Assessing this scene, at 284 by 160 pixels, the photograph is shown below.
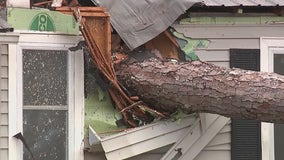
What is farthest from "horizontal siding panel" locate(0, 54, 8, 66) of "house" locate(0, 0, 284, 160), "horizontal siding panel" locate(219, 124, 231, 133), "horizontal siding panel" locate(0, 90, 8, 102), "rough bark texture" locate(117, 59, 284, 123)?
"horizontal siding panel" locate(219, 124, 231, 133)

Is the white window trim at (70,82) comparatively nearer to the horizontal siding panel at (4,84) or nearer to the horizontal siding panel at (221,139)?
the horizontal siding panel at (4,84)

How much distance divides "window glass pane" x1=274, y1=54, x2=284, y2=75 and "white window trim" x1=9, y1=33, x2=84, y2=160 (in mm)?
1974

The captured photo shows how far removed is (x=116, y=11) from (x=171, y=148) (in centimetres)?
138

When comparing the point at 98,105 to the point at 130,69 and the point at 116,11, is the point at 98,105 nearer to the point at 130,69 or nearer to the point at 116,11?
the point at 130,69

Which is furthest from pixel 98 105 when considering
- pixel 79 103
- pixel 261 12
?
pixel 261 12

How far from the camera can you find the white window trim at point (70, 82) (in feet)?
19.8

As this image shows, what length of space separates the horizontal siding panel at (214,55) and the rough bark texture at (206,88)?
615mm

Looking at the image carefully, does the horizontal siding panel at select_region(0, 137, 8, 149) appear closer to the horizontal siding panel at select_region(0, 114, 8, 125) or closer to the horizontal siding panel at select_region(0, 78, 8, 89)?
the horizontal siding panel at select_region(0, 114, 8, 125)

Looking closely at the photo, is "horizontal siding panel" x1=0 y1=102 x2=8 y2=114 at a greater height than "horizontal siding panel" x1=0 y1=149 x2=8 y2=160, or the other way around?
"horizontal siding panel" x1=0 y1=102 x2=8 y2=114

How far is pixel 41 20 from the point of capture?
6.34 meters

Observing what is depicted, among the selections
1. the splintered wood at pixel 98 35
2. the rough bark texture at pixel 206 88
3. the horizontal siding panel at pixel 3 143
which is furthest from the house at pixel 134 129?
the rough bark texture at pixel 206 88

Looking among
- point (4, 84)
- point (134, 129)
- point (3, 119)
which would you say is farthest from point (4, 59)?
point (134, 129)

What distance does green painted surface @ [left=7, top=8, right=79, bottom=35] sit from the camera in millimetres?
6227

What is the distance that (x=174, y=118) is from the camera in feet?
22.0
